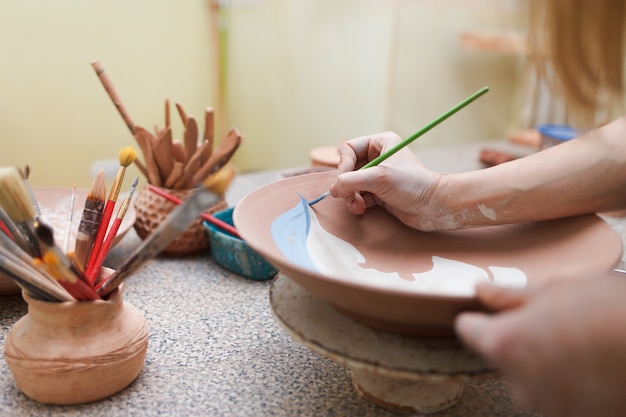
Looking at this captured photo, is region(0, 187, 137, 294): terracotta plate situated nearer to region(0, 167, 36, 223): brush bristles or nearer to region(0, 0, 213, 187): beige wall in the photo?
region(0, 167, 36, 223): brush bristles

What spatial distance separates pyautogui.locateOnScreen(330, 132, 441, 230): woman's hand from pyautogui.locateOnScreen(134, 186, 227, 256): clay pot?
322 mm

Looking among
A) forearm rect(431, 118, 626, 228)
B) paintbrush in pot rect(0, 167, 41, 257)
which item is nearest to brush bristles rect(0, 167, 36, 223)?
paintbrush in pot rect(0, 167, 41, 257)

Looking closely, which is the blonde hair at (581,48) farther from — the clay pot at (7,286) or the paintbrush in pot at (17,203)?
the clay pot at (7,286)

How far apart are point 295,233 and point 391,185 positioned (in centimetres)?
15

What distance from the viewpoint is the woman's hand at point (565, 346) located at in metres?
0.42

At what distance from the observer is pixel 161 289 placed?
914 mm

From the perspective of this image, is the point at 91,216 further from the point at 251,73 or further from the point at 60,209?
the point at 251,73

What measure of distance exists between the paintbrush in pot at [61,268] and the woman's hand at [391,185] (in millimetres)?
353

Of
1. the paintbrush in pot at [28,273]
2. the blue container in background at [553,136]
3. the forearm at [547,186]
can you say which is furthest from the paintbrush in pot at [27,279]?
the blue container in background at [553,136]

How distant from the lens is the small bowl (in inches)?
36.6

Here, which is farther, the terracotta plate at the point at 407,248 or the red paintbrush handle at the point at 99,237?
the red paintbrush handle at the point at 99,237

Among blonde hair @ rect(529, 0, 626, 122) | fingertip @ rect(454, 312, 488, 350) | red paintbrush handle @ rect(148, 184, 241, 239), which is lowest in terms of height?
red paintbrush handle @ rect(148, 184, 241, 239)

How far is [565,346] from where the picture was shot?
1.38 feet

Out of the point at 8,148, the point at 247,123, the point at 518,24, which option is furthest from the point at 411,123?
the point at 518,24
